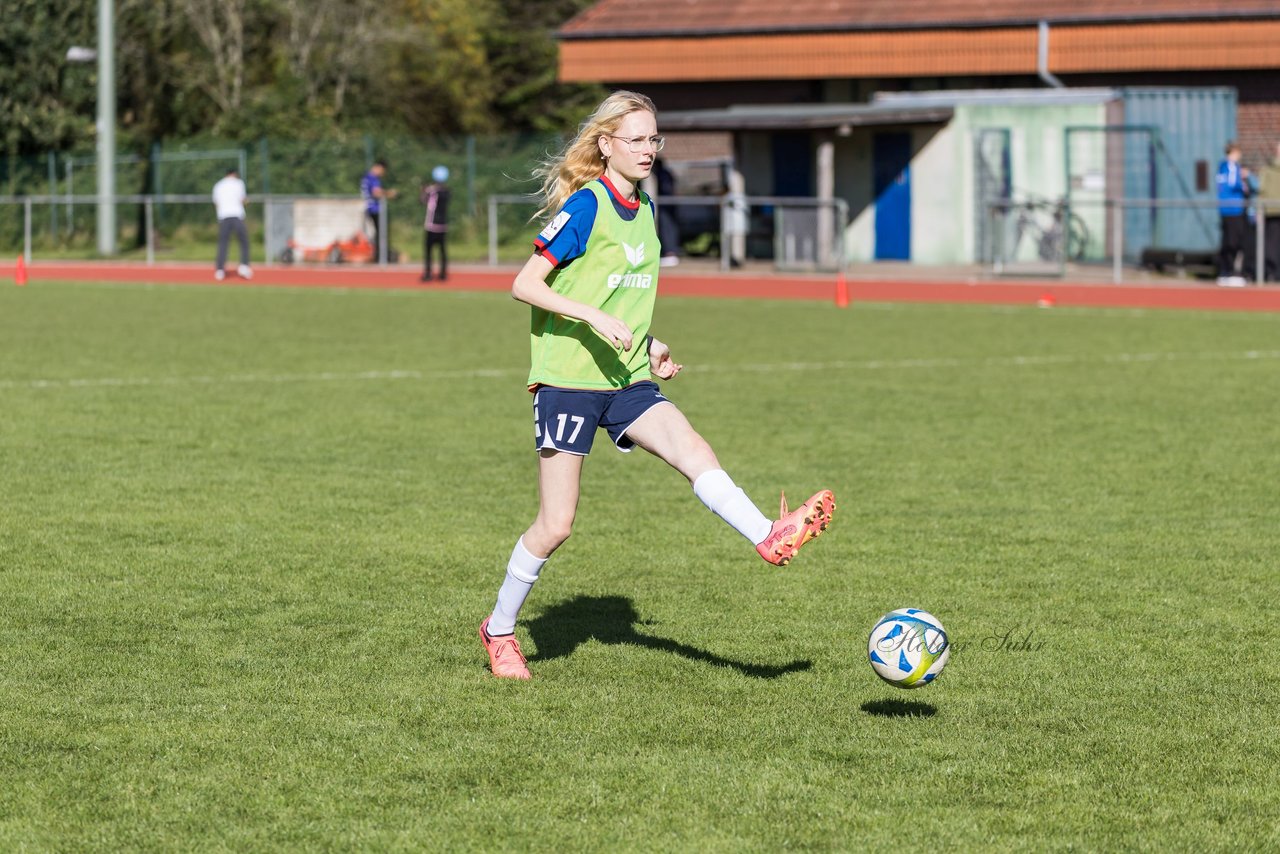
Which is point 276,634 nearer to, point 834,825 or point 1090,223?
point 834,825

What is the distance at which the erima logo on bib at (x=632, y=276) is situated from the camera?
6359 millimetres

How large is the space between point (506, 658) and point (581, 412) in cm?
90

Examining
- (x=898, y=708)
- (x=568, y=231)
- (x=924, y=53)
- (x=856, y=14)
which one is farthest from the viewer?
(x=856, y=14)

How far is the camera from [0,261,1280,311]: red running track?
89.2 feet

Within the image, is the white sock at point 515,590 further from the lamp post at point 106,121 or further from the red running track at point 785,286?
the lamp post at point 106,121

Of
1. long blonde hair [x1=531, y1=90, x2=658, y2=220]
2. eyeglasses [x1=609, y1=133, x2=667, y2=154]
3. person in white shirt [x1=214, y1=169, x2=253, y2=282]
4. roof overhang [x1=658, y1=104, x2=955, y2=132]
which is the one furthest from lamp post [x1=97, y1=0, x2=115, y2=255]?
eyeglasses [x1=609, y1=133, x2=667, y2=154]

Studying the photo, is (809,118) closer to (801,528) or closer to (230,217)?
(230,217)

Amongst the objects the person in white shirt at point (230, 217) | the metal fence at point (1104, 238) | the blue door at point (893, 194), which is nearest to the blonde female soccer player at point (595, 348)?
the metal fence at point (1104, 238)

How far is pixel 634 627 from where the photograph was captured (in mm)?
7293

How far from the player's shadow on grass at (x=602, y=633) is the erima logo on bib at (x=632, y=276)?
54.4 inches

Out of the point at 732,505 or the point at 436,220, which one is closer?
the point at 732,505

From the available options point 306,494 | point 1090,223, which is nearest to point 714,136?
point 1090,223

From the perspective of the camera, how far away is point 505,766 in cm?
543

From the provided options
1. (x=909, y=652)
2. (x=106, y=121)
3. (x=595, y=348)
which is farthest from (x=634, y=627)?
(x=106, y=121)
